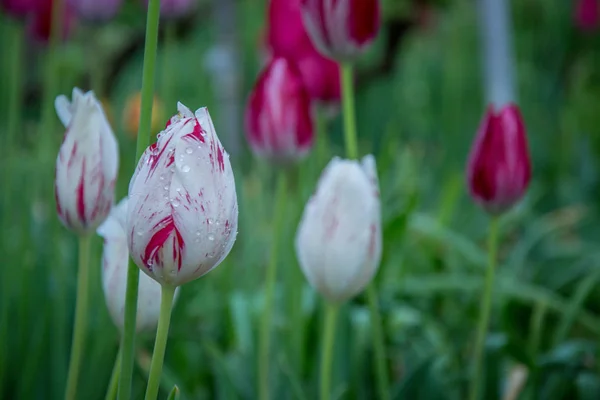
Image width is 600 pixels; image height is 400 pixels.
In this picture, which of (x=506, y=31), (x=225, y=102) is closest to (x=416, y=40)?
(x=225, y=102)

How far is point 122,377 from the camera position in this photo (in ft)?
1.24

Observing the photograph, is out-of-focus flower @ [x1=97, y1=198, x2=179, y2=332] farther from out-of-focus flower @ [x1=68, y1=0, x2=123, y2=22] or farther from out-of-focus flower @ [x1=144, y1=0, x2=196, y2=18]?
out-of-focus flower @ [x1=68, y1=0, x2=123, y2=22]

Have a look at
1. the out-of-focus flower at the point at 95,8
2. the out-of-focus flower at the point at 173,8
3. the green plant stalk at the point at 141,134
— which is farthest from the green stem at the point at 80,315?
the out-of-focus flower at the point at 95,8

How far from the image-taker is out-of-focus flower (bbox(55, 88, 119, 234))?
1.53 feet

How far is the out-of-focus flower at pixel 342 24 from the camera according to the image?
604 millimetres

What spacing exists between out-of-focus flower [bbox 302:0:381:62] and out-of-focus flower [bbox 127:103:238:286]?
0.28 m

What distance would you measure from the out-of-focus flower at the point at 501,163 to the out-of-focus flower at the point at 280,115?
171mm

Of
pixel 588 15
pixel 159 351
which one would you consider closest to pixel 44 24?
pixel 159 351

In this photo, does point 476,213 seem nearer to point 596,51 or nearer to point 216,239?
point 216,239

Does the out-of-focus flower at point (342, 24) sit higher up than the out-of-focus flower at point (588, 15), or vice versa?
the out-of-focus flower at point (588, 15)

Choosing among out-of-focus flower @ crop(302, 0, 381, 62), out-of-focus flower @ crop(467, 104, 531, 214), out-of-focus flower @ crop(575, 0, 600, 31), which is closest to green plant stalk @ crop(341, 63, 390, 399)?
out-of-focus flower @ crop(302, 0, 381, 62)

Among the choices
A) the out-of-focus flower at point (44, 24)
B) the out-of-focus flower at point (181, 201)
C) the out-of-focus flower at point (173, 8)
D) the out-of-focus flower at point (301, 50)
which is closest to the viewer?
the out-of-focus flower at point (181, 201)

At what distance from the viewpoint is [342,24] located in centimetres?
61

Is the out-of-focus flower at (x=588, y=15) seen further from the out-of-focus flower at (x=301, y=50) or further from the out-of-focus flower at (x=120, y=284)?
the out-of-focus flower at (x=120, y=284)
